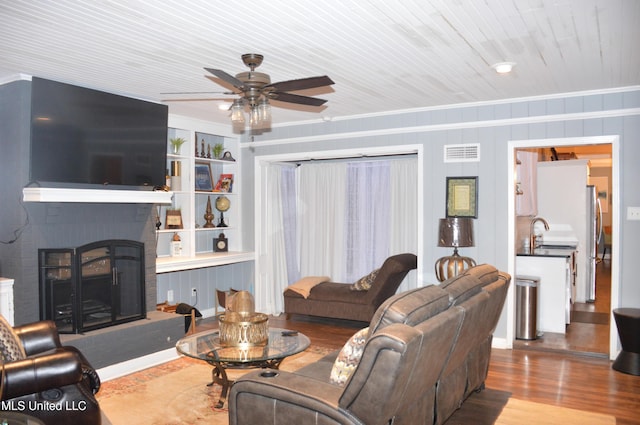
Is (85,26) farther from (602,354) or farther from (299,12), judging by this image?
(602,354)

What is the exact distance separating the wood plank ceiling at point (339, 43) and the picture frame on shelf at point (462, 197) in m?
0.97

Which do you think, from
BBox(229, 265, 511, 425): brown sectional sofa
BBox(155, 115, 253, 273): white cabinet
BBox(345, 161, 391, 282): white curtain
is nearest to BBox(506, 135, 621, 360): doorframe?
BBox(345, 161, 391, 282): white curtain

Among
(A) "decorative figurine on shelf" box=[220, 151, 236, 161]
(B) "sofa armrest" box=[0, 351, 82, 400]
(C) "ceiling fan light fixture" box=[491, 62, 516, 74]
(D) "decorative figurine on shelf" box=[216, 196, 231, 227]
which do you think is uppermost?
(C) "ceiling fan light fixture" box=[491, 62, 516, 74]

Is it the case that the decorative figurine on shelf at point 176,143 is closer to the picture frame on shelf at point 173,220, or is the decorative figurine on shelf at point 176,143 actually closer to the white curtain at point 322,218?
the picture frame on shelf at point 173,220

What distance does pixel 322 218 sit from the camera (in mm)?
7266

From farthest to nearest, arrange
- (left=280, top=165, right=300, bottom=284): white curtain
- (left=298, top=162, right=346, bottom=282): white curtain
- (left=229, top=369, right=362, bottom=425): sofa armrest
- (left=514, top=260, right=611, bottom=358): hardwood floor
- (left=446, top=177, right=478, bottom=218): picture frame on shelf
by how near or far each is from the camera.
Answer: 1. (left=280, top=165, right=300, bottom=284): white curtain
2. (left=298, top=162, right=346, bottom=282): white curtain
3. (left=446, top=177, right=478, bottom=218): picture frame on shelf
4. (left=514, top=260, right=611, bottom=358): hardwood floor
5. (left=229, top=369, right=362, bottom=425): sofa armrest

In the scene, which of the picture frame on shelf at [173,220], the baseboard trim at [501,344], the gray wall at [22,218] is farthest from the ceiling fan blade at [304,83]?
the baseboard trim at [501,344]

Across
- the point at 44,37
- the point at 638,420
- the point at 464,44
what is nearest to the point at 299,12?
the point at 464,44

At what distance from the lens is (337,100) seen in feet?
17.2

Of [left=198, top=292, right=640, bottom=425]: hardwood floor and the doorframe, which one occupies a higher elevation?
the doorframe

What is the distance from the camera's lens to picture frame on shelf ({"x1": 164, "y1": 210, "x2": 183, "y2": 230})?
6.07 m

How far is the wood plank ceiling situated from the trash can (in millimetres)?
2016

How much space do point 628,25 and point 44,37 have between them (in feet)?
11.7

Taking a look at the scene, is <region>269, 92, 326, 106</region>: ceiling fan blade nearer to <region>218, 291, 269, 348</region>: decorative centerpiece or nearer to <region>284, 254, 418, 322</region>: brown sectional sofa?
<region>218, 291, 269, 348</region>: decorative centerpiece
